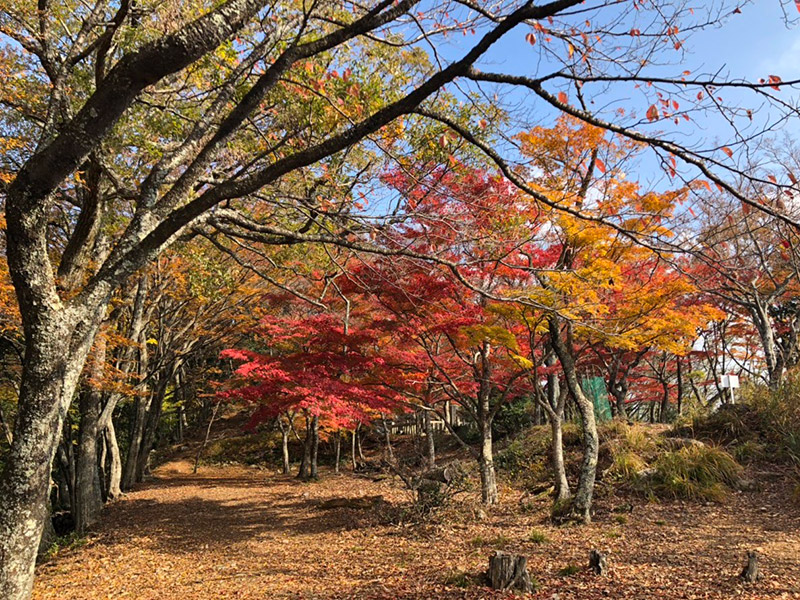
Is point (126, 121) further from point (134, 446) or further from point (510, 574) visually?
point (134, 446)

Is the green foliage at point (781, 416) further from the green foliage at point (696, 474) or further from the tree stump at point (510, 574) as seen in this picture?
the tree stump at point (510, 574)

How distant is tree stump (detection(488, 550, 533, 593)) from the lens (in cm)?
445

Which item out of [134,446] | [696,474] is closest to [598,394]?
[696,474]

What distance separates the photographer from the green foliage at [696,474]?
789cm

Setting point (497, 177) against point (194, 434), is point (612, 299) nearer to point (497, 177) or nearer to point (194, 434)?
point (497, 177)

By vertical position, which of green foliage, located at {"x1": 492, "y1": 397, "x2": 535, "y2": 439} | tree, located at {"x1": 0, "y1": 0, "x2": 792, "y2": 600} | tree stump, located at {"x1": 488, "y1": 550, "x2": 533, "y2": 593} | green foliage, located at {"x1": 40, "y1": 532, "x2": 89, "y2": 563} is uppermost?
tree, located at {"x1": 0, "y1": 0, "x2": 792, "y2": 600}

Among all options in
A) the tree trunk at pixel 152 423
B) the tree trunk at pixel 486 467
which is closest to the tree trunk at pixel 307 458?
the tree trunk at pixel 152 423

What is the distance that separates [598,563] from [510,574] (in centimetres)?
95

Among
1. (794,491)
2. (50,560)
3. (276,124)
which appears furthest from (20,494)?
(794,491)

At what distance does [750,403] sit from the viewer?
1030cm

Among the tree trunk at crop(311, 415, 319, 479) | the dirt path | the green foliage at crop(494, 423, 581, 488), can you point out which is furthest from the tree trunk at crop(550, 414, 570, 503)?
the tree trunk at crop(311, 415, 319, 479)

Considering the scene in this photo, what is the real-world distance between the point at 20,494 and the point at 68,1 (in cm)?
578

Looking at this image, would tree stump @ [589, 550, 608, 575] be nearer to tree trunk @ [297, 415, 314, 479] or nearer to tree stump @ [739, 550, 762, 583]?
tree stump @ [739, 550, 762, 583]

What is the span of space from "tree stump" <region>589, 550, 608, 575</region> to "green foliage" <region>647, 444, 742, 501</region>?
13.8 ft
